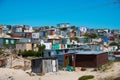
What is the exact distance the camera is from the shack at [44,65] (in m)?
31.8

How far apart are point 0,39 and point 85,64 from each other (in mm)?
34447

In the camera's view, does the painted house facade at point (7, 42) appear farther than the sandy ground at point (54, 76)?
Yes

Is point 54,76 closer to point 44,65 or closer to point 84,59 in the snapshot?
point 44,65

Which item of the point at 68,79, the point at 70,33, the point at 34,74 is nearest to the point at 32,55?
the point at 34,74

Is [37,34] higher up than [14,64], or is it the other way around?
[37,34]

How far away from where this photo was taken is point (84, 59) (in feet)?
128

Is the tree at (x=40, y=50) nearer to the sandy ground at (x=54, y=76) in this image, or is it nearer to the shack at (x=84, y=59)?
the shack at (x=84, y=59)

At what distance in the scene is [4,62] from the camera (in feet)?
136

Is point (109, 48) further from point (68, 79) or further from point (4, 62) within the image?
point (68, 79)

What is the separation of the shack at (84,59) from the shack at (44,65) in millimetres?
6326

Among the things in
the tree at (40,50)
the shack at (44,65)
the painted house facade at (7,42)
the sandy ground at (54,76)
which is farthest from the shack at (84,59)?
the painted house facade at (7,42)

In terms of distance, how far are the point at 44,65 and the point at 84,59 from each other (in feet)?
28.4

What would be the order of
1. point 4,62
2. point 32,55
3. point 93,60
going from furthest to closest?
point 32,55 < point 4,62 < point 93,60

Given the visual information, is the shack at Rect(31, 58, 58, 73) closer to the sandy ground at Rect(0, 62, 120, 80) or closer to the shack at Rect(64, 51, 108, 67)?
the sandy ground at Rect(0, 62, 120, 80)
